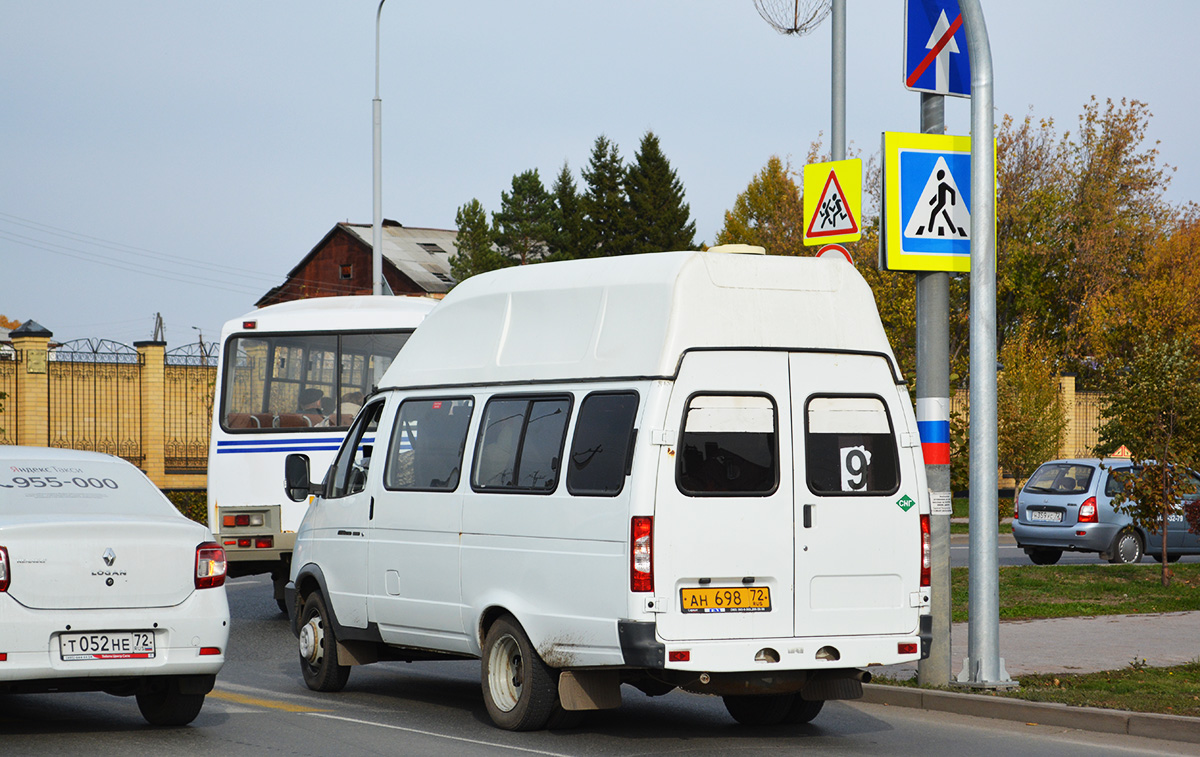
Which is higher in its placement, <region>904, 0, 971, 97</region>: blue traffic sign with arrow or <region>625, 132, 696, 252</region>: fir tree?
<region>625, 132, 696, 252</region>: fir tree

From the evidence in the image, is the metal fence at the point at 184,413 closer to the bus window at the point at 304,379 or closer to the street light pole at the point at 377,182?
the street light pole at the point at 377,182

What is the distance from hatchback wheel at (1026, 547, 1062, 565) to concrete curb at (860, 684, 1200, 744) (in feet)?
44.9

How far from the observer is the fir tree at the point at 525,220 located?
255 ft

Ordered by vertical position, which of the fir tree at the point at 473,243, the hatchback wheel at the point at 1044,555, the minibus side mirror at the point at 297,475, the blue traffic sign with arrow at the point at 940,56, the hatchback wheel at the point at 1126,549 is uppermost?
the fir tree at the point at 473,243

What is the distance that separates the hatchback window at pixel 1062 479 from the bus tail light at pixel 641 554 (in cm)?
1588

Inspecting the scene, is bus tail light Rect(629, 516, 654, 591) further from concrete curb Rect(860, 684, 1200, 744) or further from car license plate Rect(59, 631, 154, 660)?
concrete curb Rect(860, 684, 1200, 744)

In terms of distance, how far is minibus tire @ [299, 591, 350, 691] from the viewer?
10.4 metres

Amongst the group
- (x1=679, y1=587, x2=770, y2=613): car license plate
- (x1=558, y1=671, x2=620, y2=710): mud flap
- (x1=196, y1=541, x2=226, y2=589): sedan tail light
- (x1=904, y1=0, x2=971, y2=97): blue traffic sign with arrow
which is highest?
(x1=904, y1=0, x2=971, y2=97): blue traffic sign with arrow

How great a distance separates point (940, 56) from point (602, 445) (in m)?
4.61

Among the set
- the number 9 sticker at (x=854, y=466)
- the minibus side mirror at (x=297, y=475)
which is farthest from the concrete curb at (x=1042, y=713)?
the minibus side mirror at (x=297, y=475)

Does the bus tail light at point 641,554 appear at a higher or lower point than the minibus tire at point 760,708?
higher

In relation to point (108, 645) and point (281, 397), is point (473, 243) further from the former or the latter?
point (108, 645)

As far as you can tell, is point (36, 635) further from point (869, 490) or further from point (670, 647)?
point (869, 490)

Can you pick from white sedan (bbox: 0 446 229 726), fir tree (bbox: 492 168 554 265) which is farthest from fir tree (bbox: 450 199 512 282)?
white sedan (bbox: 0 446 229 726)
